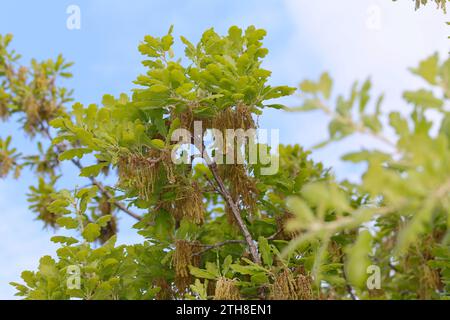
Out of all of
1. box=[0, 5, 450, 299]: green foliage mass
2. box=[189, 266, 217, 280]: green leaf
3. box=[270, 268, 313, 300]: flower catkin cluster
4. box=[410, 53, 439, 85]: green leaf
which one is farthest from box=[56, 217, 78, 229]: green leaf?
box=[410, 53, 439, 85]: green leaf

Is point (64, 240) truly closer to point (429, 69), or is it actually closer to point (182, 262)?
point (182, 262)

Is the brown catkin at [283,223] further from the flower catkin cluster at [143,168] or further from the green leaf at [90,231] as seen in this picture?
the green leaf at [90,231]

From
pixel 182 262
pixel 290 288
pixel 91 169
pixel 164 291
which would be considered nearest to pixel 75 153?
pixel 91 169

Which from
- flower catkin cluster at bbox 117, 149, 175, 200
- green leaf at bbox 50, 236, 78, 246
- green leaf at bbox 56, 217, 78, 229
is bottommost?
green leaf at bbox 50, 236, 78, 246

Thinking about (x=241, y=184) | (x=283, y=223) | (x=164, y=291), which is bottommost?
(x=164, y=291)

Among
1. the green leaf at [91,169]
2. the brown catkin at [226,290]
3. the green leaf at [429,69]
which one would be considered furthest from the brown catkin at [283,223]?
the green leaf at [429,69]

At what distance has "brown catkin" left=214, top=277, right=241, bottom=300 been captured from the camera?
6.07m

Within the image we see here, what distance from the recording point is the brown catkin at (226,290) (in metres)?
6.07

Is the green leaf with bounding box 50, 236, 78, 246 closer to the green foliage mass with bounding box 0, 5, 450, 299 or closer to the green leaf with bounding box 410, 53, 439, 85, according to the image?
the green foliage mass with bounding box 0, 5, 450, 299

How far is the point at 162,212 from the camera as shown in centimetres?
716

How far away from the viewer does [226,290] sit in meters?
6.12
